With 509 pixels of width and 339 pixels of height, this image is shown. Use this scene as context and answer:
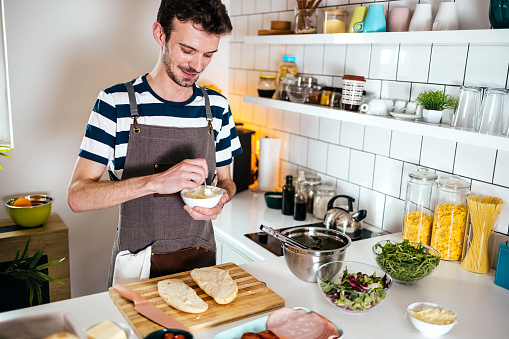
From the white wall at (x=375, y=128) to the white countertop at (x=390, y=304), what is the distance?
311mm

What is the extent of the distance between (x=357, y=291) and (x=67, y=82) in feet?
7.50

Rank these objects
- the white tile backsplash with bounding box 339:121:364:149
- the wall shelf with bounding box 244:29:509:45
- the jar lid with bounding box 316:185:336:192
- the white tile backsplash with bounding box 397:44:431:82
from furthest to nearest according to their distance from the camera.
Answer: the jar lid with bounding box 316:185:336:192
the white tile backsplash with bounding box 339:121:364:149
the white tile backsplash with bounding box 397:44:431:82
the wall shelf with bounding box 244:29:509:45

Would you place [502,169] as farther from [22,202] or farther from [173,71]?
[22,202]

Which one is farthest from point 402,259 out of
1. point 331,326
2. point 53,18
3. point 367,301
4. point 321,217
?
point 53,18

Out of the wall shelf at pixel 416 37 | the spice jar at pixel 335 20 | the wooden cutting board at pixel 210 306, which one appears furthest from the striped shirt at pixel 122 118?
the spice jar at pixel 335 20

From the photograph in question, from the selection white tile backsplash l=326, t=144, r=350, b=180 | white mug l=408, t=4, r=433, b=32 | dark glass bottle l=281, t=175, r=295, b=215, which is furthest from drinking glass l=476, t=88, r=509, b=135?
dark glass bottle l=281, t=175, r=295, b=215

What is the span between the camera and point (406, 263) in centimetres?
153

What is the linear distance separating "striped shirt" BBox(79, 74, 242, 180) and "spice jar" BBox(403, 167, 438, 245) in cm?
88

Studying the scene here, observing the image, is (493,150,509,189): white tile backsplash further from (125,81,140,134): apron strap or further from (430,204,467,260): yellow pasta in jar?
(125,81,140,134): apron strap

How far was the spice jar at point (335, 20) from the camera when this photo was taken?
7.25 ft

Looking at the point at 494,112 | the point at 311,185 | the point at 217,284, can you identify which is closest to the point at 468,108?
the point at 494,112

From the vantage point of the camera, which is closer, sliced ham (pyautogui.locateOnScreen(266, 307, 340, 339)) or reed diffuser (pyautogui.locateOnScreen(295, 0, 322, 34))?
sliced ham (pyautogui.locateOnScreen(266, 307, 340, 339))

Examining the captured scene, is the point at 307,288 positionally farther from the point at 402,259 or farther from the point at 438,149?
the point at 438,149

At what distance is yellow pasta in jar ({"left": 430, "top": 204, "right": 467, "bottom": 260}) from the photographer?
178cm
